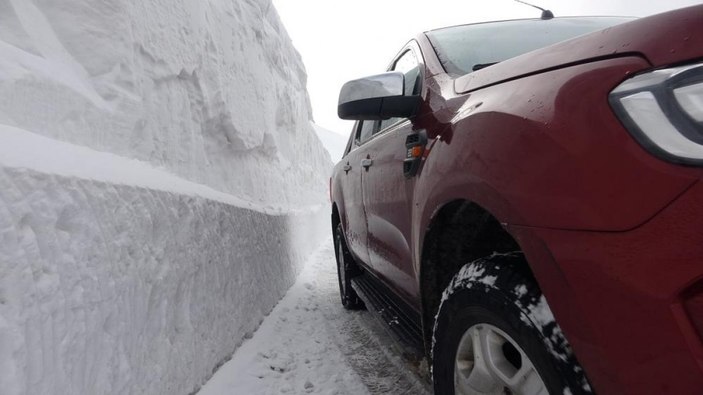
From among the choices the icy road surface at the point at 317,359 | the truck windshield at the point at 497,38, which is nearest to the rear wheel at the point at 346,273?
the icy road surface at the point at 317,359

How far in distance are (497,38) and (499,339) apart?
1.62 m

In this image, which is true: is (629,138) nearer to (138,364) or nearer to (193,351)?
(138,364)

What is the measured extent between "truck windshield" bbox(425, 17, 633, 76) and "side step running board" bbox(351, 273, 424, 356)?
48.0 inches

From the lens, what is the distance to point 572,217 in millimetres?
999

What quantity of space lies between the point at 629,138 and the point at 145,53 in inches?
149

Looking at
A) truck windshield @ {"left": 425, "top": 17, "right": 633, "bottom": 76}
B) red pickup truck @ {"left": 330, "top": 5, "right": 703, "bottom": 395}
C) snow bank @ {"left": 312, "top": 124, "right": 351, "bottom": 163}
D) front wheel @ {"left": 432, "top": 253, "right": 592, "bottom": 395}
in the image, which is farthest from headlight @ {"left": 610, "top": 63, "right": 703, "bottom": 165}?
snow bank @ {"left": 312, "top": 124, "right": 351, "bottom": 163}

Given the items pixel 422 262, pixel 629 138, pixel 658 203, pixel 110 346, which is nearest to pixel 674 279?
pixel 658 203

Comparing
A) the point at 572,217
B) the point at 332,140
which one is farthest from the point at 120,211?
the point at 332,140

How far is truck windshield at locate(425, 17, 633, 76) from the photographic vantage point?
A: 211 cm

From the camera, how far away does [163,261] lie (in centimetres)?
226

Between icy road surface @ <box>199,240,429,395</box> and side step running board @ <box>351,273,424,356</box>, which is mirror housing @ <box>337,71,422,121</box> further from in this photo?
icy road surface @ <box>199,240,429,395</box>

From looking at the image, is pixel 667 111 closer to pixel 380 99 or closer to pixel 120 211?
A: pixel 380 99

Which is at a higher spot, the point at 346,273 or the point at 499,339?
the point at 499,339

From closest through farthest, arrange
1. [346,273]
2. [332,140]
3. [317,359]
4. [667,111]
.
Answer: [667,111] < [317,359] < [346,273] < [332,140]
